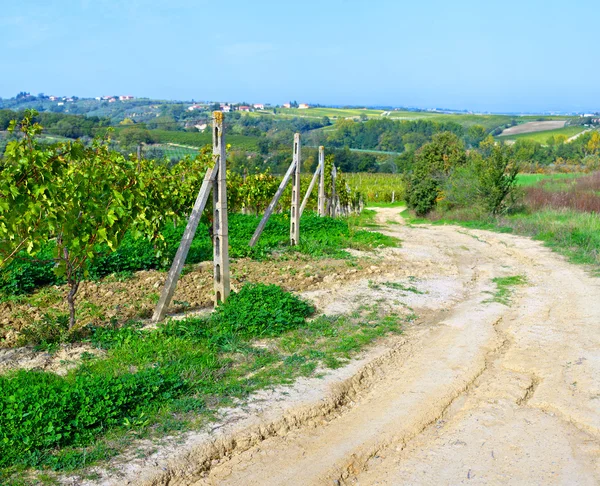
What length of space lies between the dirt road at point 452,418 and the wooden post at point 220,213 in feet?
7.73

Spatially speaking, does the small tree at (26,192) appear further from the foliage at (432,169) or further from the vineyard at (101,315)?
the foliage at (432,169)

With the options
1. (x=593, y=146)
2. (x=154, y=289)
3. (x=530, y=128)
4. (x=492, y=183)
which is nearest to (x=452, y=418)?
(x=154, y=289)

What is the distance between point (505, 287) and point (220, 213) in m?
5.11

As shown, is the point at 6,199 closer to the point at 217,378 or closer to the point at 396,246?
the point at 217,378

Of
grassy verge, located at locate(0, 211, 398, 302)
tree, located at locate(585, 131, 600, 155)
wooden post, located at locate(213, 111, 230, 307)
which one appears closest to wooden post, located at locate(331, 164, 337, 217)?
grassy verge, located at locate(0, 211, 398, 302)

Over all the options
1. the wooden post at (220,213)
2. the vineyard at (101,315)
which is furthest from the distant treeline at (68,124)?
the wooden post at (220,213)

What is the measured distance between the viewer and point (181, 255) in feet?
22.9

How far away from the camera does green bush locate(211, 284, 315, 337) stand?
21.5 feet

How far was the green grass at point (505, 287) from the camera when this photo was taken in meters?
8.70

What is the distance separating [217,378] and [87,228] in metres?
2.09

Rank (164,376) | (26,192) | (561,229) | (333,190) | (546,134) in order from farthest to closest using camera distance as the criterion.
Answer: (546,134), (333,190), (561,229), (26,192), (164,376)

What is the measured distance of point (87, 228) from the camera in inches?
234

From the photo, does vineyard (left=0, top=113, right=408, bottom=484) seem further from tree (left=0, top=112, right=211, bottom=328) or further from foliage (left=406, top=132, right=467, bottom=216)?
foliage (left=406, top=132, right=467, bottom=216)

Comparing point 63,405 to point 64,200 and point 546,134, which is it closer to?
point 64,200
